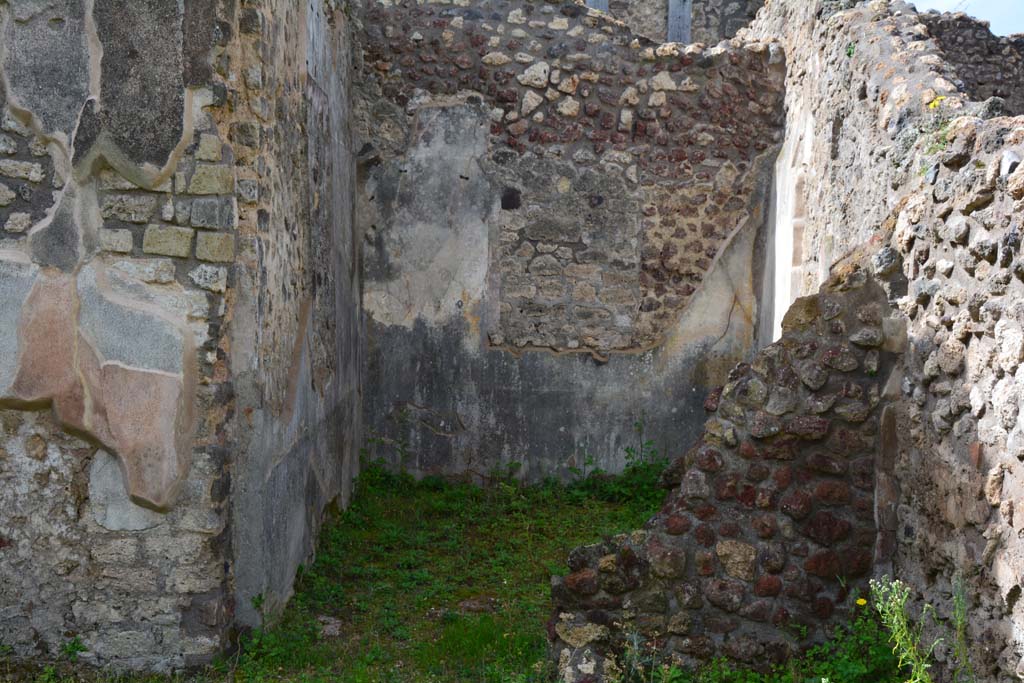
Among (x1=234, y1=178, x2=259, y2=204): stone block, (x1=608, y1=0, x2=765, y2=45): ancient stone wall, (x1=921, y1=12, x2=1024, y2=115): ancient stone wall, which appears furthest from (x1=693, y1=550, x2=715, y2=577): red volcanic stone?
(x1=608, y1=0, x2=765, y2=45): ancient stone wall

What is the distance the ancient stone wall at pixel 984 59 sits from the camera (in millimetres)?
6887

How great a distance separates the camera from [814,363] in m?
3.89

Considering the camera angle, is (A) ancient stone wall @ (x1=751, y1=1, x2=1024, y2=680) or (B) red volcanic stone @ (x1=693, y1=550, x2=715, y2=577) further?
(B) red volcanic stone @ (x1=693, y1=550, x2=715, y2=577)

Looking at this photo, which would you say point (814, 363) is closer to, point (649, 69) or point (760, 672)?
point (760, 672)

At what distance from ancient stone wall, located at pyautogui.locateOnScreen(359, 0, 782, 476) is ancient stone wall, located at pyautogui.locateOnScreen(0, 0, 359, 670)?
2990 millimetres

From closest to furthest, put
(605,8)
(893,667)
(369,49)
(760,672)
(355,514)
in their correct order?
(893,667) → (760,672) → (355,514) → (369,49) → (605,8)

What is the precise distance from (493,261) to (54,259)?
144 inches

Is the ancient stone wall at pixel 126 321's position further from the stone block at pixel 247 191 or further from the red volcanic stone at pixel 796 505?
the red volcanic stone at pixel 796 505

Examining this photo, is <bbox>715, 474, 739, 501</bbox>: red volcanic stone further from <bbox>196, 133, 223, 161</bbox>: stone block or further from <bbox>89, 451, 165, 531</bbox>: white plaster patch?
<bbox>196, 133, 223, 161</bbox>: stone block

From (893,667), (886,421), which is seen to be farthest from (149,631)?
(886,421)

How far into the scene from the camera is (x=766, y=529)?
3.79 metres

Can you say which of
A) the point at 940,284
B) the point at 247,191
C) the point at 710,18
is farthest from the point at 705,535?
the point at 710,18

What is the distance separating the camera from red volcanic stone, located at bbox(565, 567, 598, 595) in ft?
12.4

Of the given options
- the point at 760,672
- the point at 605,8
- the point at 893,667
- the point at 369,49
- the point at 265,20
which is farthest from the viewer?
the point at 605,8
